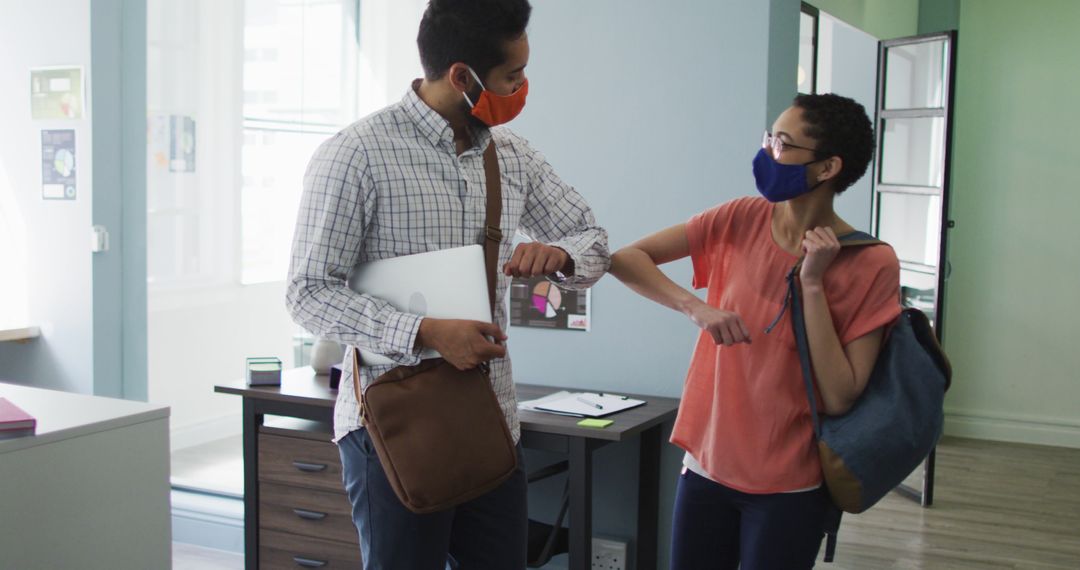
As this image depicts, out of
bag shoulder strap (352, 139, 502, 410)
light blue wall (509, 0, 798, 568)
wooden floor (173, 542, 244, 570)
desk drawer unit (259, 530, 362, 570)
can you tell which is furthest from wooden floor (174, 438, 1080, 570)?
bag shoulder strap (352, 139, 502, 410)

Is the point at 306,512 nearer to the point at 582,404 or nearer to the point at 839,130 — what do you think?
the point at 582,404

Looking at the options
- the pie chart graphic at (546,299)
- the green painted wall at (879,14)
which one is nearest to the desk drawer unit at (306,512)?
the pie chart graphic at (546,299)

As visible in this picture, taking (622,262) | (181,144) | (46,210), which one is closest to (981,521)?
(622,262)

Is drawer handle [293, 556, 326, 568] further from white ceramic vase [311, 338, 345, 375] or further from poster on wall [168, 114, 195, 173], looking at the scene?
poster on wall [168, 114, 195, 173]

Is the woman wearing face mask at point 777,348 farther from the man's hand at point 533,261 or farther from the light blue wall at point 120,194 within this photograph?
the light blue wall at point 120,194

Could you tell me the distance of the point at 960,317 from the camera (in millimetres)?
5449

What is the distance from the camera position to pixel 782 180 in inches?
64.3

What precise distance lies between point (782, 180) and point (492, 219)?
50 centimetres

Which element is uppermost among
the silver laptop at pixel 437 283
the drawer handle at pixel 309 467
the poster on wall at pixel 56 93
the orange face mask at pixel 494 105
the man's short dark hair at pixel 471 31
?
the poster on wall at pixel 56 93

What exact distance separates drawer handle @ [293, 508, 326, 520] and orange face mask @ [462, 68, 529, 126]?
177cm

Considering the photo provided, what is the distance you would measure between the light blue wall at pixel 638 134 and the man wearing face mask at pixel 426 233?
1.43 metres

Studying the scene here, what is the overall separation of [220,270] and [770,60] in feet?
7.76

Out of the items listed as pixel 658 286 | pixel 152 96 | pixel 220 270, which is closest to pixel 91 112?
pixel 152 96

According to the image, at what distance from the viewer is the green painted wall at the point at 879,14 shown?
4.25m
